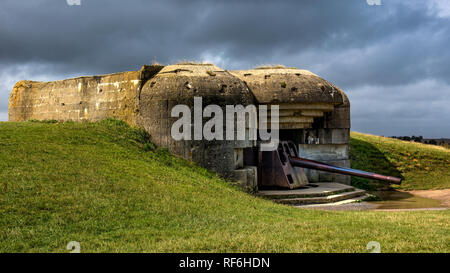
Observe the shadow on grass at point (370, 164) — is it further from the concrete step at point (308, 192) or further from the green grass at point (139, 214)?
the green grass at point (139, 214)

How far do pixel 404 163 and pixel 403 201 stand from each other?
7010 millimetres

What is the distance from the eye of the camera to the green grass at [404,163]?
18938 millimetres

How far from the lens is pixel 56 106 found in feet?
54.1

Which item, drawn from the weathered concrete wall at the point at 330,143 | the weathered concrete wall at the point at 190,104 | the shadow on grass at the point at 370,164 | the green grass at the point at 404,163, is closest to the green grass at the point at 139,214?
the weathered concrete wall at the point at 190,104

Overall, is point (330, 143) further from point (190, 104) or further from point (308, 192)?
point (190, 104)

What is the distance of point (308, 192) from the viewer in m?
14.2

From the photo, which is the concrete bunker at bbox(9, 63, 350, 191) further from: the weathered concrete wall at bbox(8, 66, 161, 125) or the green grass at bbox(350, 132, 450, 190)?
the green grass at bbox(350, 132, 450, 190)

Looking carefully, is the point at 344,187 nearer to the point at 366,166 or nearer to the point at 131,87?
the point at 366,166

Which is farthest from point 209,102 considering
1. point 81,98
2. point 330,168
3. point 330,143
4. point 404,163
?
point 404,163

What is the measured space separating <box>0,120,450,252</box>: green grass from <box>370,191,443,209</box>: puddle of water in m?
4.33

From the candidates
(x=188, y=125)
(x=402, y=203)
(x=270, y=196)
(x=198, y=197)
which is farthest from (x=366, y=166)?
(x=198, y=197)

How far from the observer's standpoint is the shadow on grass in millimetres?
18688

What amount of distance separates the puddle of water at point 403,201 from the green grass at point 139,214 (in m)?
4.33
